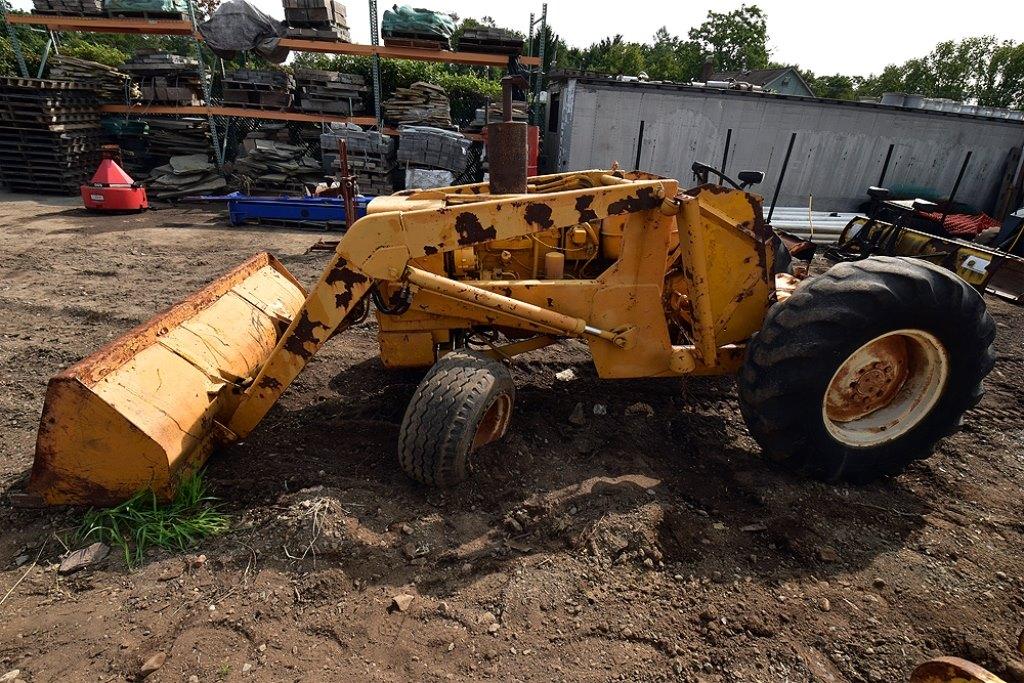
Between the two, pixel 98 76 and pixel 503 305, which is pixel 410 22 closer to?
pixel 98 76

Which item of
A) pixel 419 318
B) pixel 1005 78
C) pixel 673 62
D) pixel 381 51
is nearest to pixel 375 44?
pixel 381 51

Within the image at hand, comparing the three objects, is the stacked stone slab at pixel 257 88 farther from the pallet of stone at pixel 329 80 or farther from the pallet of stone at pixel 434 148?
the pallet of stone at pixel 434 148

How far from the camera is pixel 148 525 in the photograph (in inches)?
105

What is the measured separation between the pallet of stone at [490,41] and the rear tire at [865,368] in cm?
1166

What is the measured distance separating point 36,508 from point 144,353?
89 centimetres

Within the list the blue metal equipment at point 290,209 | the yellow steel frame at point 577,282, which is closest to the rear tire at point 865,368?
the yellow steel frame at point 577,282

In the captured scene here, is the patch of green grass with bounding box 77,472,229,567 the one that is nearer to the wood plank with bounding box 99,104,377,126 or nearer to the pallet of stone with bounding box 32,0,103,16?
the wood plank with bounding box 99,104,377,126

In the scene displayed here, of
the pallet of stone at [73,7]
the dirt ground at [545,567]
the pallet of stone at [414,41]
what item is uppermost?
the pallet of stone at [73,7]

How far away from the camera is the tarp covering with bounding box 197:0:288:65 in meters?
12.3

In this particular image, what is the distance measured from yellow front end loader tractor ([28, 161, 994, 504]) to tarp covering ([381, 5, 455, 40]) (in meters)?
10.4

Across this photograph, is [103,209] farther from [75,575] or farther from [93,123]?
[75,575]

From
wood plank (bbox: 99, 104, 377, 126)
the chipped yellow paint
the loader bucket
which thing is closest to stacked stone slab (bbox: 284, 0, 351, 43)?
wood plank (bbox: 99, 104, 377, 126)

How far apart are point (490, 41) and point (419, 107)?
2198mm

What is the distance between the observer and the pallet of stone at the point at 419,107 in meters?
13.1
